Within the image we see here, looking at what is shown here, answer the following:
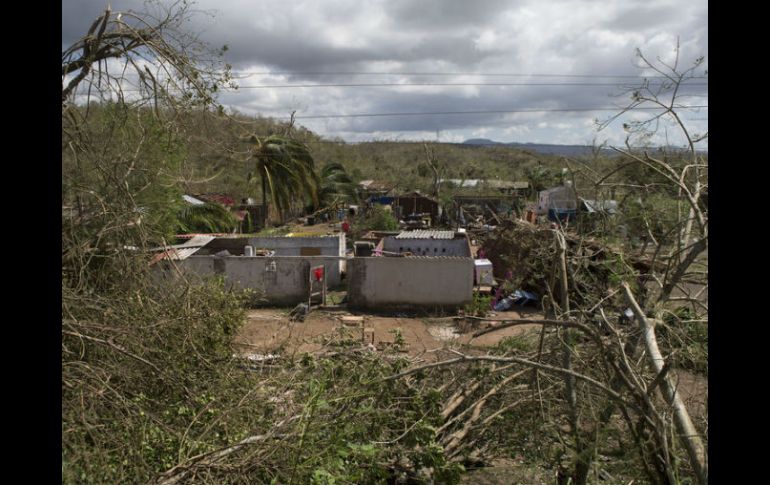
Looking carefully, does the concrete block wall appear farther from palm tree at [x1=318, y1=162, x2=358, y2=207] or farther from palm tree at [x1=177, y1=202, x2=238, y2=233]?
palm tree at [x1=318, y1=162, x2=358, y2=207]

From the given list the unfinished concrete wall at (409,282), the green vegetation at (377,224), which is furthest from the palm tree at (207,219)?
the unfinished concrete wall at (409,282)

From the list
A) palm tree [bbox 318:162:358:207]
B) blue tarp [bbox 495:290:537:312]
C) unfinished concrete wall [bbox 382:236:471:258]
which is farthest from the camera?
palm tree [bbox 318:162:358:207]

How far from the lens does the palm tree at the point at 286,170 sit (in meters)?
21.0

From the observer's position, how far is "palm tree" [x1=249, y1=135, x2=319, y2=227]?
68.9 ft

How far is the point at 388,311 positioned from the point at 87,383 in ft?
34.9

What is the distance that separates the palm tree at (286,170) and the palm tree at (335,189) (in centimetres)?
469

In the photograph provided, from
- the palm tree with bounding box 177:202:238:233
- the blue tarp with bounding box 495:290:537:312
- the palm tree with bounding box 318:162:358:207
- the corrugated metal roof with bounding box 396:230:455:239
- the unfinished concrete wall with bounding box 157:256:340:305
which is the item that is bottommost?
the blue tarp with bounding box 495:290:537:312

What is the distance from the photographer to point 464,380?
563 centimetres

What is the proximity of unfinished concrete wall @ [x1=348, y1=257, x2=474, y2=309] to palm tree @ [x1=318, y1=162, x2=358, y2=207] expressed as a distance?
619 inches

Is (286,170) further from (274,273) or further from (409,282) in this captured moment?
(409,282)

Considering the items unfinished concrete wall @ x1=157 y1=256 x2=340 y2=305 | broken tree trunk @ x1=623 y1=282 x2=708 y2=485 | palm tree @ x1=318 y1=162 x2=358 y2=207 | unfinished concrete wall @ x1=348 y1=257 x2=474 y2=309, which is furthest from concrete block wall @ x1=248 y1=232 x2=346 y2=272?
broken tree trunk @ x1=623 y1=282 x2=708 y2=485
